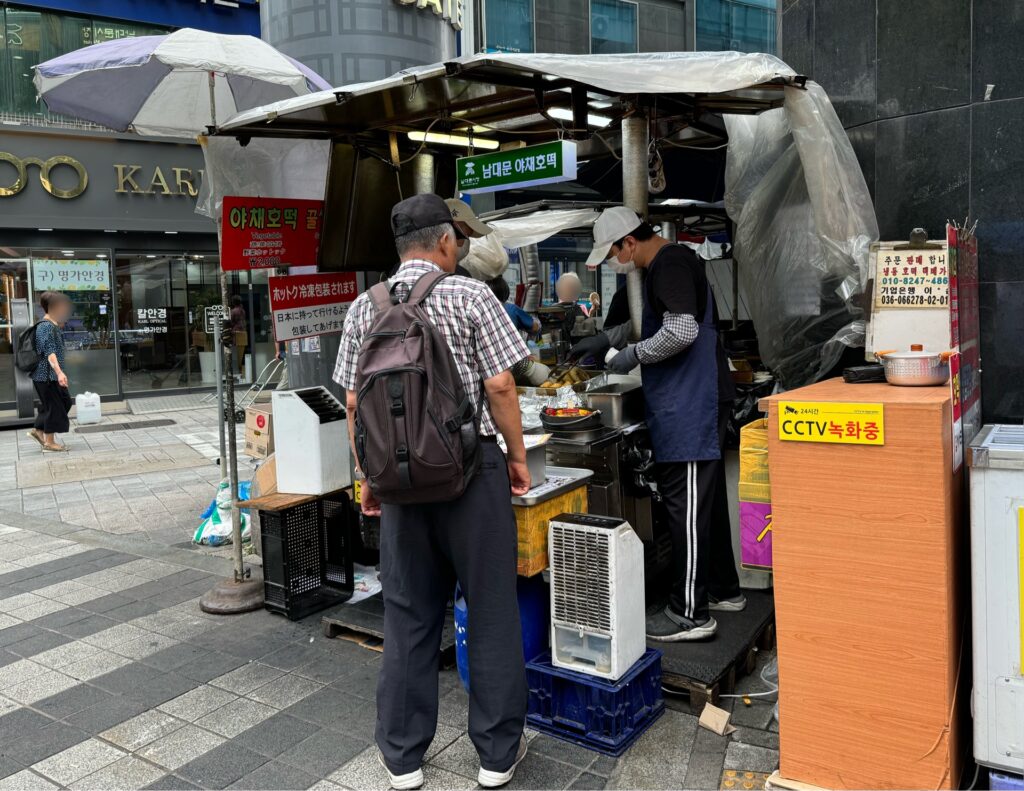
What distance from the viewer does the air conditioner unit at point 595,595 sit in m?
3.29

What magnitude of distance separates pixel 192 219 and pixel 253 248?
37.5 feet

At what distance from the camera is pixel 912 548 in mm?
2572

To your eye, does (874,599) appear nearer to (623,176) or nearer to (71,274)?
(623,176)

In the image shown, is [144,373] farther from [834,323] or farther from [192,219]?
[834,323]

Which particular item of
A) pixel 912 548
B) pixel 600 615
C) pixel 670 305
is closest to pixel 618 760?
pixel 600 615

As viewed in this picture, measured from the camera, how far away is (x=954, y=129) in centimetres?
436

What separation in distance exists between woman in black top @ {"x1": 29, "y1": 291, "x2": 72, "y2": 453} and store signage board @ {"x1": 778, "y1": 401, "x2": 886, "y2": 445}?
34.7ft

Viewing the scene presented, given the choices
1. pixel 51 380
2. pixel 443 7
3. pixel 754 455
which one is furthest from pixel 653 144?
pixel 51 380

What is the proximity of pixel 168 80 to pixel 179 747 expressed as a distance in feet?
15.2

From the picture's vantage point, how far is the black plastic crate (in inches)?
191

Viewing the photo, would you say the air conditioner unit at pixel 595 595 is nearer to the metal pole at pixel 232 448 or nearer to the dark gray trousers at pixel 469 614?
the dark gray trousers at pixel 469 614

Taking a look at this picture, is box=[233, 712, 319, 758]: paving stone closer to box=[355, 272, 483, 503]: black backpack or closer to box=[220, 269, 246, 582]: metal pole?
box=[355, 272, 483, 503]: black backpack

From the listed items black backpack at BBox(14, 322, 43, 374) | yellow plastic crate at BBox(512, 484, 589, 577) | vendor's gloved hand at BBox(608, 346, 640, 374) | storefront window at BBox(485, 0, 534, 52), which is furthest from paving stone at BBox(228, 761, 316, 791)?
storefront window at BBox(485, 0, 534, 52)

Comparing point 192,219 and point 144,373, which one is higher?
point 192,219
